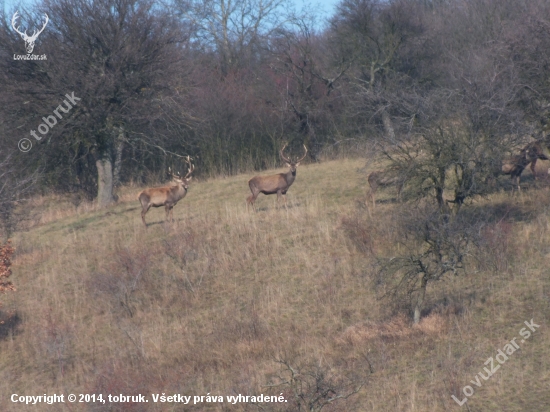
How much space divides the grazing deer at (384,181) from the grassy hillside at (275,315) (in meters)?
0.55

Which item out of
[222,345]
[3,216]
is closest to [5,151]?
[3,216]

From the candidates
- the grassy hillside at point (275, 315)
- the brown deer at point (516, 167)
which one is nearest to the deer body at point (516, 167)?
the brown deer at point (516, 167)

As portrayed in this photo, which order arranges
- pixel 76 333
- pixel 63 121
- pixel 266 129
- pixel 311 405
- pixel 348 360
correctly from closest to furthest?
pixel 311 405, pixel 348 360, pixel 76 333, pixel 63 121, pixel 266 129

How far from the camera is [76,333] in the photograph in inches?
550

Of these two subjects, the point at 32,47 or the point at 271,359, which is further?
the point at 32,47

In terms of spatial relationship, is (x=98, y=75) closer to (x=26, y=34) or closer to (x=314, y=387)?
(x=26, y=34)

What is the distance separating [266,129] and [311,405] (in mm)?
23261

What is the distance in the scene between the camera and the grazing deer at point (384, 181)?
1435cm

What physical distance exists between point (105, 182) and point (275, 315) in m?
13.8

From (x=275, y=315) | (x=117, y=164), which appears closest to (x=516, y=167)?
(x=275, y=315)

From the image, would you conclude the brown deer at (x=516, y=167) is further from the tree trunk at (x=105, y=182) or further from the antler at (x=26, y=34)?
the antler at (x=26, y=34)

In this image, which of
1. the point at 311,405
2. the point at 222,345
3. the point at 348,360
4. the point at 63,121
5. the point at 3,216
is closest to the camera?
the point at 311,405

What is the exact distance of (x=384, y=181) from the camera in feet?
58.2

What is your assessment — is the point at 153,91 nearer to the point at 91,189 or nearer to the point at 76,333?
the point at 91,189
